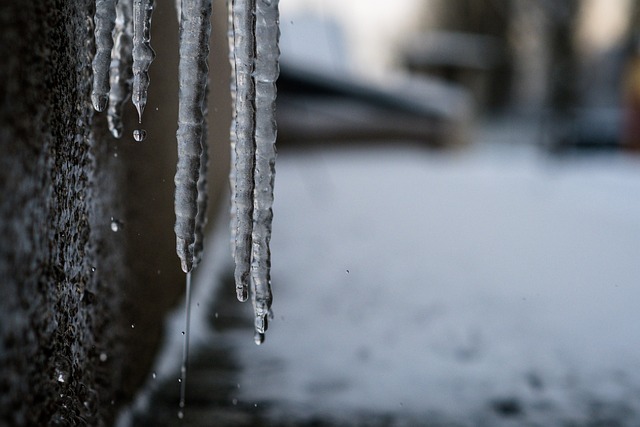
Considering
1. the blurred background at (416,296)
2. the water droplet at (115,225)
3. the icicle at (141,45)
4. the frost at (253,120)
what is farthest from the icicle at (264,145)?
the blurred background at (416,296)

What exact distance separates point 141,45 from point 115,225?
1.27ft

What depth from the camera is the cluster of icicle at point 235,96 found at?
1031 millimetres

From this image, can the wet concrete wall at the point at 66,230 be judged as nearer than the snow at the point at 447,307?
Yes

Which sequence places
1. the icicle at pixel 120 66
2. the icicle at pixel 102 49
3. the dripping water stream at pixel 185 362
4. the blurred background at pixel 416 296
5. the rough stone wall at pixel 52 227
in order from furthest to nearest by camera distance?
1. the blurred background at pixel 416 296
2. the dripping water stream at pixel 185 362
3. the icicle at pixel 120 66
4. the icicle at pixel 102 49
5. the rough stone wall at pixel 52 227

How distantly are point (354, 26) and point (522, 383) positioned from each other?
15878 mm

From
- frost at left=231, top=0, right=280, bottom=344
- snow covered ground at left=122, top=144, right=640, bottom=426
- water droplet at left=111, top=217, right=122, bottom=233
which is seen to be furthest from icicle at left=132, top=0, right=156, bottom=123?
snow covered ground at left=122, top=144, right=640, bottom=426

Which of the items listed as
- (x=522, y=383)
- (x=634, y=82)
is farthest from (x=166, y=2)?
(x=634, y=82)

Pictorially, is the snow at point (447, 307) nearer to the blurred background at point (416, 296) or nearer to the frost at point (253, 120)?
the blurred background at point (416, 296)

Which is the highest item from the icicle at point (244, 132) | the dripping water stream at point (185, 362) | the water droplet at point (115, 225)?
the icicle at point (244, 132)

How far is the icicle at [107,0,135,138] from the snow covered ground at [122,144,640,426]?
75 cm

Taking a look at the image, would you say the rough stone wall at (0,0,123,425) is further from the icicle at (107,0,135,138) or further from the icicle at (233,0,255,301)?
the icicle at (233,0,255,301)

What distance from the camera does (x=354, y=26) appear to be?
16.4 m

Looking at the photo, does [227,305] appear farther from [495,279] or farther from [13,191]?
[13,191]

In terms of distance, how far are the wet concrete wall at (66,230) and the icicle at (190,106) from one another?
6.1 inches
